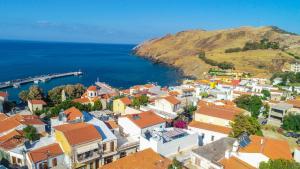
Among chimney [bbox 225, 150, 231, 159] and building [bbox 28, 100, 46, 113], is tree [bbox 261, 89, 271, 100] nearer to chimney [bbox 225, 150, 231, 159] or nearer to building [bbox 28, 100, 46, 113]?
chimney [bbox 225, 150, 231, 159]

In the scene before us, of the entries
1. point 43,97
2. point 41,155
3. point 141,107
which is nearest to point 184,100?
point 141,107

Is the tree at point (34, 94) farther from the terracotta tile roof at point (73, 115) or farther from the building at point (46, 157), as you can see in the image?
the building at point (46, 157)

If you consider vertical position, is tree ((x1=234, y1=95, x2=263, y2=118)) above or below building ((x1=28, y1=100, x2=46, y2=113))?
above

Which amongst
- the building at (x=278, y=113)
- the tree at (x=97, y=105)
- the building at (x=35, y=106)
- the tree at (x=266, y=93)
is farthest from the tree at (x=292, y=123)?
the building at (x=35, y=106)

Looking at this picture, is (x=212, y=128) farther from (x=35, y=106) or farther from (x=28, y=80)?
(x=28, y=80)

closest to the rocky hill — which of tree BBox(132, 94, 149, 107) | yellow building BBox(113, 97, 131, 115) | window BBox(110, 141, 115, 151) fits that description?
tree BBox(132, 94, 149, 107)

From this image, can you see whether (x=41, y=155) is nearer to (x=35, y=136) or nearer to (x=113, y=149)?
(x=35, y=136)

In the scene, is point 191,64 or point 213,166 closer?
point 213,166

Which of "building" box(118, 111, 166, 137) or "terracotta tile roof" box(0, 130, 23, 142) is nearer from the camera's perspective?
"terracotta tile roof" box(0, 130, 23, 142)
